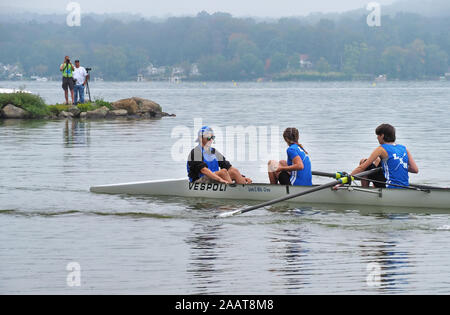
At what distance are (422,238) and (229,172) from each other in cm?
519

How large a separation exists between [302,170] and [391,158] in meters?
1.75

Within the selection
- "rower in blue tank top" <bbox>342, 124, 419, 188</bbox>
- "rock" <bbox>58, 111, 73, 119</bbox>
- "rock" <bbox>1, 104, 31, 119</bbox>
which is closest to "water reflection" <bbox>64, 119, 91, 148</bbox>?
"rock" <bbox>58, 111, 73, 119</bbox>

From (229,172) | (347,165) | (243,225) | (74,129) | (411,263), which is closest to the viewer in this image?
(411,263)

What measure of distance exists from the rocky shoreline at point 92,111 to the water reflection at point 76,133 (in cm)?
164

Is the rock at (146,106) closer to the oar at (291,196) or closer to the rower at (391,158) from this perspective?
the oar at (291,196)

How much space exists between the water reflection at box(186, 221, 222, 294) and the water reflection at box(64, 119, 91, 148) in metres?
17.2

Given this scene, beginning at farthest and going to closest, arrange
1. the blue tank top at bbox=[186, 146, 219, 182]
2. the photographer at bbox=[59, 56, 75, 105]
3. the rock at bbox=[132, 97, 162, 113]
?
the rock at bbox=[132, 97, 162, 113], the photographer at bbox=[59, 56, 75, 105], the blue tank top at bbox=[186, 146, 219, 182]

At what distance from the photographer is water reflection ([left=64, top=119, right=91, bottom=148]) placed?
32.7 meters

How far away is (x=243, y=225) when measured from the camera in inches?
597

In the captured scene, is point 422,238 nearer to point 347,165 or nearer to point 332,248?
point 332,248

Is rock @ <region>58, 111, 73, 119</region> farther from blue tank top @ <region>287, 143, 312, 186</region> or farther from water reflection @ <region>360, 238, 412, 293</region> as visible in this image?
water reflection @ <region>360, 238, 412, 293</region>

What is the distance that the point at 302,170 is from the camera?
671 inches

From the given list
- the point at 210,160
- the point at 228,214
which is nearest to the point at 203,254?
the point at 228,214
